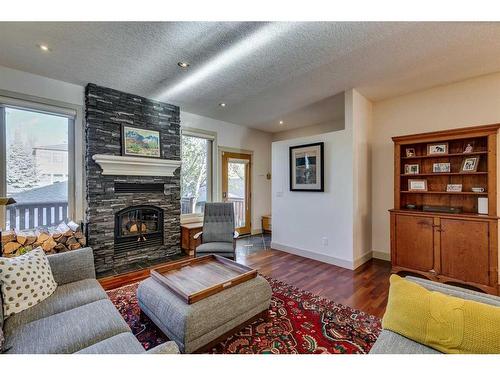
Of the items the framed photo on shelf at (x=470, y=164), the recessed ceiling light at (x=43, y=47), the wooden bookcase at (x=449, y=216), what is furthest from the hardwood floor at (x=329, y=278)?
the recessed ceiling light at (x=43, y=47)

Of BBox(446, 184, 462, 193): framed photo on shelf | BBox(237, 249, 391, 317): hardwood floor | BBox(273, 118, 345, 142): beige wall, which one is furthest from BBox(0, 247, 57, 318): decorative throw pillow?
BBox(273, 118, 345, 142): beige wall

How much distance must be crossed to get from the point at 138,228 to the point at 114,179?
91cm

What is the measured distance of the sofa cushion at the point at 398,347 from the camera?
43.6 inches

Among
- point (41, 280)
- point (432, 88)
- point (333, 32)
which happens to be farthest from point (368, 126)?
point (41, 280)

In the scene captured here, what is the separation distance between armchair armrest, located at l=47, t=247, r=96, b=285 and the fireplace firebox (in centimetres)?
156

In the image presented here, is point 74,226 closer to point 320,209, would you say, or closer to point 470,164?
point 320,209

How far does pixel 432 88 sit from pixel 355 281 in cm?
307

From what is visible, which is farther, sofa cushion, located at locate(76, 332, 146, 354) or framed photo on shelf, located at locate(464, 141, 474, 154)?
framed photo on shelf, located at locate(464, 141, 474, 154)

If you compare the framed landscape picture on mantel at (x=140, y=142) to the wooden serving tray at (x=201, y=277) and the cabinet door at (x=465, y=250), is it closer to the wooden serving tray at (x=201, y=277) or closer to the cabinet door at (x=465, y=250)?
the wooden serving tray at (x=201, y=277)

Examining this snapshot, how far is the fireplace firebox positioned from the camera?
12.1ft

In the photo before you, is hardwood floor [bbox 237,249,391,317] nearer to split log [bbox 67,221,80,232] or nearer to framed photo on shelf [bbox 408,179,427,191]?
framed photo on shelf [bbox 408,179,427,191]

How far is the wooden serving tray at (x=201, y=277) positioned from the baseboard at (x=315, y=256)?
199 centimetres

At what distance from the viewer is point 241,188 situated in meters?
5.87
